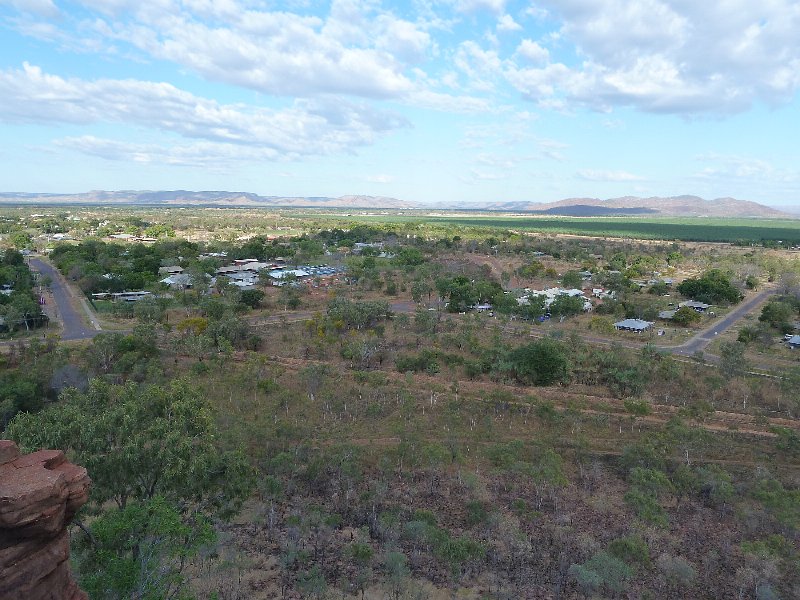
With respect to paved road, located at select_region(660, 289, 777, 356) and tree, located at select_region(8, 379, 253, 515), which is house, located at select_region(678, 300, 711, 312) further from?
tree, located at select_region(8, 379, 253, 515)

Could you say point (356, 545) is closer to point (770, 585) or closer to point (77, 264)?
point (770, 585)

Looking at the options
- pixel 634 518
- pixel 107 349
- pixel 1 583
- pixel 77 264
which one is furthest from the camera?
pixel 77 264

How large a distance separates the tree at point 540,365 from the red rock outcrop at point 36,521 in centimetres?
2657

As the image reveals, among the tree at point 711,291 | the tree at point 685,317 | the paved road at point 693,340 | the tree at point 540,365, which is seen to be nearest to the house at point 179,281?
the paved road at point 693,340

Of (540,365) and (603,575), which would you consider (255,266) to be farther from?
(603,575)

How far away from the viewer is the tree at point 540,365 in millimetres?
31188

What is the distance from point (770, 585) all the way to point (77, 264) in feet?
244

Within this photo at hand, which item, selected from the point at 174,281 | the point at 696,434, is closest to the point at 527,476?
the point at 696,434

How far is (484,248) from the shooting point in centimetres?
10350

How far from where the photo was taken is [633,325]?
45.4m

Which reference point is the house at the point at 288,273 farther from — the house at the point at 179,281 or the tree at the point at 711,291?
the tree at the point at 711,291

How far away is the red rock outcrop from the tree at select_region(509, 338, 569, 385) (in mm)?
26567

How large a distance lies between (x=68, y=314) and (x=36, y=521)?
48.5 meters

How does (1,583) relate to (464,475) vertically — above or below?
above
